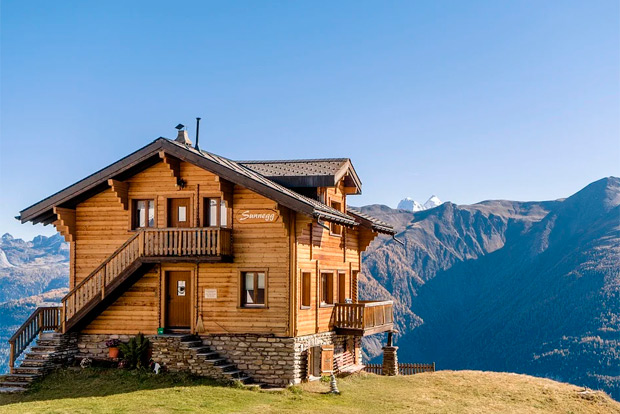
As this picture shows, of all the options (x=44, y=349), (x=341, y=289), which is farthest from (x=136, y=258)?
(x=341, y=289)

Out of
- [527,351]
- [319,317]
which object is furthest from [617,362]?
[319,317]

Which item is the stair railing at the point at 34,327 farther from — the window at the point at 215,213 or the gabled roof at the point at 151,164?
the window at the point at 215,213

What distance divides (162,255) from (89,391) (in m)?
5.61

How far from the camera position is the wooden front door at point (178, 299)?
29.5 metres

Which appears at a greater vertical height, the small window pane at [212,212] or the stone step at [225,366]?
the small window pane at [212,212]

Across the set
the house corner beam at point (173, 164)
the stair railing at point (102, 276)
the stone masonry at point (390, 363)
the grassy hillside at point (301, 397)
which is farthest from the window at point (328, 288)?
the stair railing at point (102, 276)

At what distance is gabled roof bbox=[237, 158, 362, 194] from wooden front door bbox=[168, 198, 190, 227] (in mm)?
4398

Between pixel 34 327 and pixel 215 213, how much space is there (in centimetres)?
889

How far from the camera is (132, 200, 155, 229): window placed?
30.3 meters

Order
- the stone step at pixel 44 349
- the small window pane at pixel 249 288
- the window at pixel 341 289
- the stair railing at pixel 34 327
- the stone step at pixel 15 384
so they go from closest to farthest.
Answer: the stone step at pixel 15 384 < the small window pane at pixel 249 288 < the stone step at pixel 44 349 < the stair railing at pixel 34 327 < the window at pixel 341 289

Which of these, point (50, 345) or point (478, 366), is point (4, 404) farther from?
point (478, 366)

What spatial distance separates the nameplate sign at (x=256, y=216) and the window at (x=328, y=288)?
5.23 meters

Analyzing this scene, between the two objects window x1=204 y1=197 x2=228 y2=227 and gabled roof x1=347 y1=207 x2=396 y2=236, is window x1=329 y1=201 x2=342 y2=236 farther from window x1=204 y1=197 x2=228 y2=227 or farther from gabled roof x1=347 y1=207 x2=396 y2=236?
window x1=204 y1=197 x2=228 y2=227

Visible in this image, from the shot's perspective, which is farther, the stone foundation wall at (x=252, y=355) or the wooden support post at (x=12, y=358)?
the wooden support post at (x=12, y=358)
